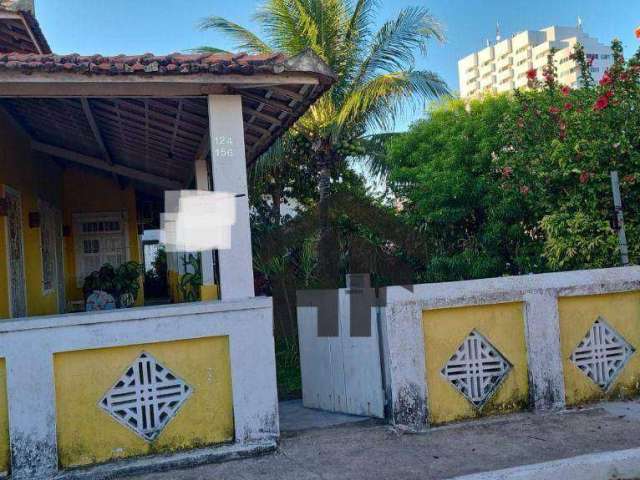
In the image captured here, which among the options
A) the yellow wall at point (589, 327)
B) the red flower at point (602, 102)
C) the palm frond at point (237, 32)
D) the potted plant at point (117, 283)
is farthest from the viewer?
the palm frond at point (237, 32)

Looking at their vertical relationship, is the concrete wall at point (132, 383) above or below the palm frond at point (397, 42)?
below

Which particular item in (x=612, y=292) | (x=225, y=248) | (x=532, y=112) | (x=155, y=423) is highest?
(x=532, y=112)

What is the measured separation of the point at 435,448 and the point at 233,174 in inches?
108

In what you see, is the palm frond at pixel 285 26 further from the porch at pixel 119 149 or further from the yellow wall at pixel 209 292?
the yellow wall at pixel 209 292

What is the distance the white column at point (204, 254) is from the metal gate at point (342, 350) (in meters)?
2.24

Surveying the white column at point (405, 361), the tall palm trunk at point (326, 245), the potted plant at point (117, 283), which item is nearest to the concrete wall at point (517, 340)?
the white column at point (405, 361)

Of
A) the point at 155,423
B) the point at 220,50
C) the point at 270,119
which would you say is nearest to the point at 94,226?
the point at 220,50

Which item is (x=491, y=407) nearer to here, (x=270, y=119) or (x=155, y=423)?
(x=155, y=423)

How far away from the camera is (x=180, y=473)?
15.2 ft

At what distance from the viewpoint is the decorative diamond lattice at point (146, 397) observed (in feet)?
15.7

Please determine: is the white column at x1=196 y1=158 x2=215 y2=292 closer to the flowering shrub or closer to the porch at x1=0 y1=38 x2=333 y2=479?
the porch at x1=0 y1=38 x2=333 y2=479

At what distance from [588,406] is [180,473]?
12.3 ft

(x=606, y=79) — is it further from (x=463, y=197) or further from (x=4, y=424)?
(x=4, y=424)

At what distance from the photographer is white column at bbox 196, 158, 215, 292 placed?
8531 mm
